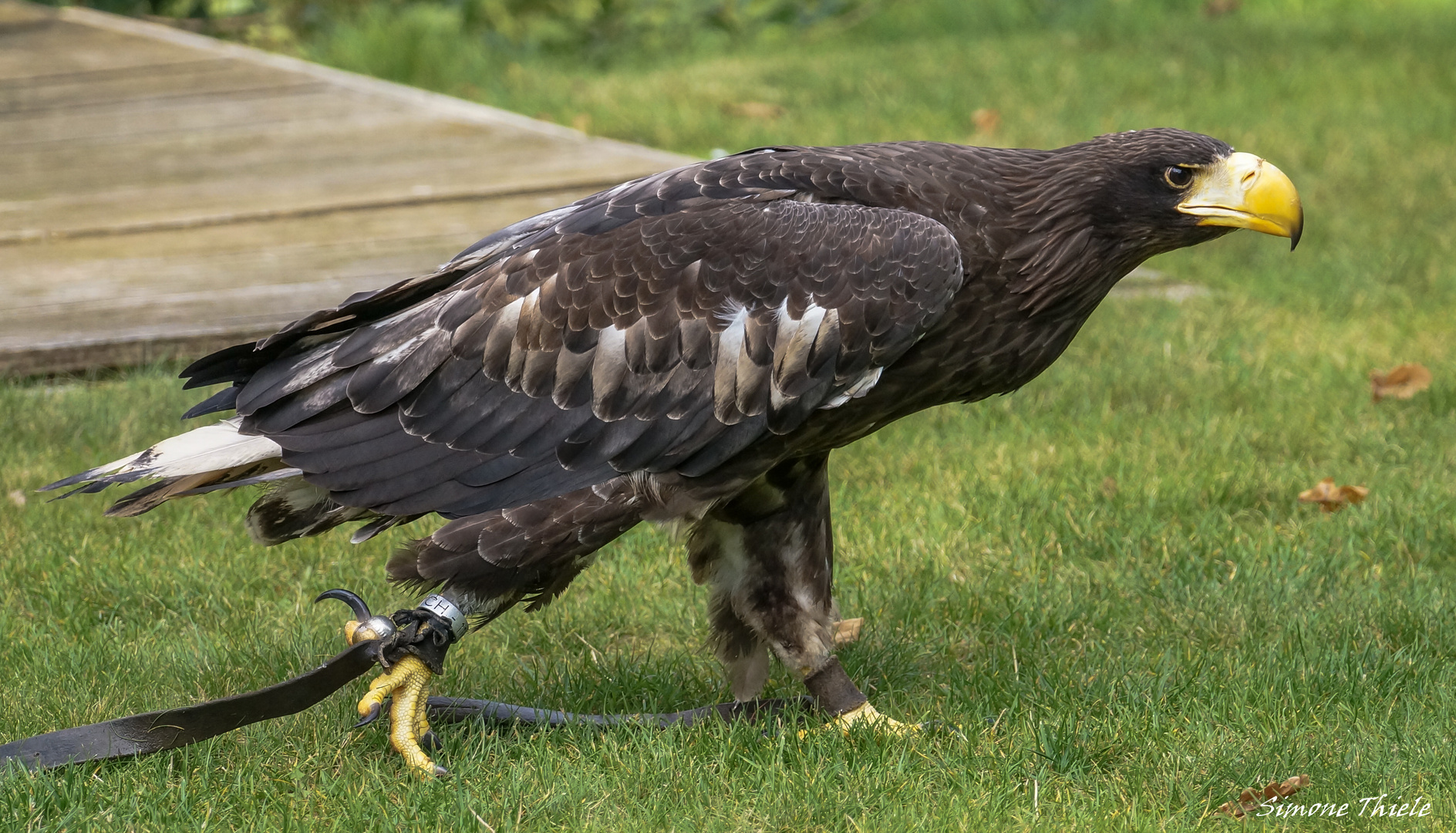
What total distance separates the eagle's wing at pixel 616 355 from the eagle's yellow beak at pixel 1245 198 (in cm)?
56

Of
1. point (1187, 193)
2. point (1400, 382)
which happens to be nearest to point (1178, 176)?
point (1187, 193)

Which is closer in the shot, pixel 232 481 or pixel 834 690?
pixel 232 481

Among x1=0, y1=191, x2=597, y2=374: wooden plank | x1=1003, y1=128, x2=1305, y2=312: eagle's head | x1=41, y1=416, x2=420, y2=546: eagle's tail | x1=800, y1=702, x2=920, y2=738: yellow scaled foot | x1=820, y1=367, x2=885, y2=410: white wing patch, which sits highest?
x1=1003, y1=128, x2=1305, y2=312: eagle's head

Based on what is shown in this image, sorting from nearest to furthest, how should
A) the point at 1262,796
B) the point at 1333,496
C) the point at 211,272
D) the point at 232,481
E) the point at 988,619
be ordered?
1. the point at 1262,796
2. the point at 232,481
3. the point at 988,619
4. the point at 1333,496
5. the point at 211,272

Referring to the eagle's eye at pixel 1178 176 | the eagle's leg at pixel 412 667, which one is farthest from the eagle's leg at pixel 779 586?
the eagle's eye at pixel 1178 176

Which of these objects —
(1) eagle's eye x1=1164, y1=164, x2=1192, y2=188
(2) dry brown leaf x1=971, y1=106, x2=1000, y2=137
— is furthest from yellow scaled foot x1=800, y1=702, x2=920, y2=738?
(2) dry brown leaf x1=971, y1=106, x2=1000, y2=137

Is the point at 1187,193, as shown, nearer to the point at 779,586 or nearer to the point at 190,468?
the point at 779,586

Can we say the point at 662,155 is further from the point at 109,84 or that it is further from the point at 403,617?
the point at 403,617

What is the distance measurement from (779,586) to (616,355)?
733mm

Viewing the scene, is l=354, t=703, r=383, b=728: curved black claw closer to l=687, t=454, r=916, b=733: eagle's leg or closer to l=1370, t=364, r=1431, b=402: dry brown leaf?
l=687, t=454, r=916, b=733: eagle's leg

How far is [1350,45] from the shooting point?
420 inches

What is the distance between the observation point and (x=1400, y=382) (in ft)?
18.4

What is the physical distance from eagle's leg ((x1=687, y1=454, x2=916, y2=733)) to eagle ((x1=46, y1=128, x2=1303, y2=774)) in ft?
0.75

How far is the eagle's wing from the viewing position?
3158 millimetres
